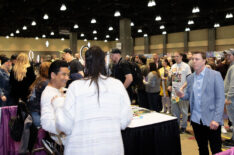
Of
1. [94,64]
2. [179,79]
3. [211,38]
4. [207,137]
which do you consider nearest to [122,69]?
[179,79]

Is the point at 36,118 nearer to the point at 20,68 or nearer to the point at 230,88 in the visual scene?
the point at 20,68

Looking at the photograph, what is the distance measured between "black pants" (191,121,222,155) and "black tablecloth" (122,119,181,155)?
0.84 feet

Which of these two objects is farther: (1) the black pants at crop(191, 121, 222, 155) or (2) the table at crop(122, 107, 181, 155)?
(1) the black pants at crop(191, 121, 222, 155)

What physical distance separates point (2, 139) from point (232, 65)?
3.79 metres

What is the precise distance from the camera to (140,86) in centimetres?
613

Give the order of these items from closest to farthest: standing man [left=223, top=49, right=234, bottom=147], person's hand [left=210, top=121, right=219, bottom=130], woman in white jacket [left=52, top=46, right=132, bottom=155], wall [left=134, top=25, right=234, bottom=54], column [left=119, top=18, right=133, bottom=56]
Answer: woman in white jacket [left=52, top=46, right=132, bottom=155], person's hand [left=210, top=121, right=219, bottom=130], standing man [left=223, top=49, right=234, bottom=147], column [left=119, top=18, right=133, bottom=56], wall [left=134, top=25, right=234, bottom=54]

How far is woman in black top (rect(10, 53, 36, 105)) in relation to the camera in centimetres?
444

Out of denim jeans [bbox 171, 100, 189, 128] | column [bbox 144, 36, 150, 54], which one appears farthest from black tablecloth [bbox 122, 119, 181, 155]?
column [bbox 144, 36, 150, 54]

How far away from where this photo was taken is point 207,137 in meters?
2.80

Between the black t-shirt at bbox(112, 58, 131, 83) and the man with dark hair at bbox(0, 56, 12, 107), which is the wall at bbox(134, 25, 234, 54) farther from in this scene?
the man with dark hair at bbox(0, 56, 12, 107)

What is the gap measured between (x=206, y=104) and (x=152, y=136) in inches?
27.8

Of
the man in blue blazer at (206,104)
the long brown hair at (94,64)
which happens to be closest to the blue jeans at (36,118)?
the long brown hair at (94,64)

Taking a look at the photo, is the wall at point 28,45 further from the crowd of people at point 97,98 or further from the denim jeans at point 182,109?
the denim jeans at point 182,109

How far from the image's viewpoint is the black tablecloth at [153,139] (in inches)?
102
